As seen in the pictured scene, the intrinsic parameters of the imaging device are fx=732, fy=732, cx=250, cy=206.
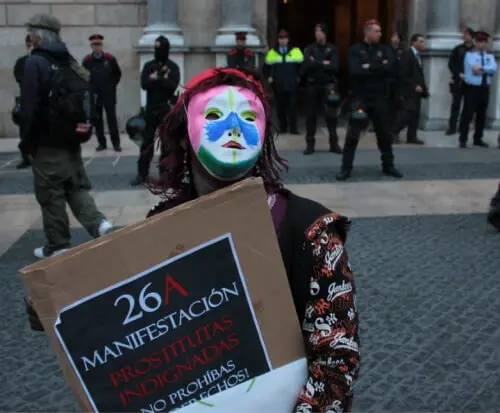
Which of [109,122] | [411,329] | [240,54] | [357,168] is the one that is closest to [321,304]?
[411,329]

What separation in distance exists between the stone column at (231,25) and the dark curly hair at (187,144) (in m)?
11.6

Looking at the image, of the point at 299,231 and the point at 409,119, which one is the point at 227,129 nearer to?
the point at 299,231

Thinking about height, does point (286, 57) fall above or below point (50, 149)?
above

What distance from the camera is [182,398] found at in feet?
5.07

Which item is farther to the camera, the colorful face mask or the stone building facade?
the stone building facade

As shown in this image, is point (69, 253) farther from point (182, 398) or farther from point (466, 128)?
point (466, 128)

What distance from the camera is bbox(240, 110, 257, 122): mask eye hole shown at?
1.65 meters

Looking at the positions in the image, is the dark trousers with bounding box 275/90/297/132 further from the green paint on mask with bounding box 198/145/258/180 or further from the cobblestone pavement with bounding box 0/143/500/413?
the green paint on mask with bounding box 198/145/258/180

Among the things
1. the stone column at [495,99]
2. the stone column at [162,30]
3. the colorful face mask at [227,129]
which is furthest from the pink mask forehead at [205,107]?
the stone column at [495,99]

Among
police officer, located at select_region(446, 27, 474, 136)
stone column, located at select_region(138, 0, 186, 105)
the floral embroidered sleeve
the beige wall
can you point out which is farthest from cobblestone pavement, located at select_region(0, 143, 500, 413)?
the beige wall

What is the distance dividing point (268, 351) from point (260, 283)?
15cm

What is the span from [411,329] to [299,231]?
295 centimetres

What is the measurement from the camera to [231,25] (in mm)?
13367

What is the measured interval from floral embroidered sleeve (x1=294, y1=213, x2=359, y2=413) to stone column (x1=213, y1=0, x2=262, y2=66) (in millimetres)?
11885
